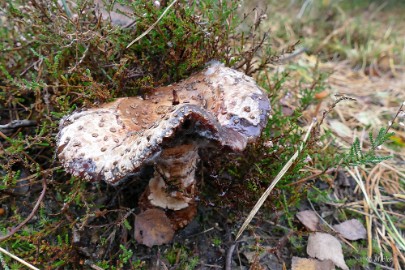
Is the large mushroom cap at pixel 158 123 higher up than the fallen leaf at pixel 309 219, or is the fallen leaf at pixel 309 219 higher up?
the large mushroom cap at pixel 158 123

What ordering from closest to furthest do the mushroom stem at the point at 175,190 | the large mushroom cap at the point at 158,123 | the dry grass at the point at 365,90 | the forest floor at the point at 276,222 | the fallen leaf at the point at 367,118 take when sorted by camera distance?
the large mushroom cap at the point at 158,123 < the mushroom stem at the point at 175,190 < the forest floor at the point at 276,222 < the dry grass at the point at 365,90 < the fallen leaf at the point at 367,118

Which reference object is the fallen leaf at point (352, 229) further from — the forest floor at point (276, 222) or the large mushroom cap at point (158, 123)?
the large mushroom cap at point (158, 123)

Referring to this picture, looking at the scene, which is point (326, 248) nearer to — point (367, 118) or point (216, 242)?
point (216, 242)

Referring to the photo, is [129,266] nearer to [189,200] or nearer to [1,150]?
[189,200]

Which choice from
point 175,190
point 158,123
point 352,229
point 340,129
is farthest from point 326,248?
point 158,123

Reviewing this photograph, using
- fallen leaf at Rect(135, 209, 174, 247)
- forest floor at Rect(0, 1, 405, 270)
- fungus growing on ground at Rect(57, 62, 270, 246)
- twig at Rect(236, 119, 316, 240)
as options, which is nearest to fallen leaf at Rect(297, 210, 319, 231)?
forest floor at Rect(0, 1, 405, 270)

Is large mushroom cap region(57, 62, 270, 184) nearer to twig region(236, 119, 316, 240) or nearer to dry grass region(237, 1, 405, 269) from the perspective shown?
twig region(236, 119, 316, 240)

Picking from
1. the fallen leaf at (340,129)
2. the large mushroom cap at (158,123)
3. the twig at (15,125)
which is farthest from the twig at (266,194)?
the twig at (15,125)
